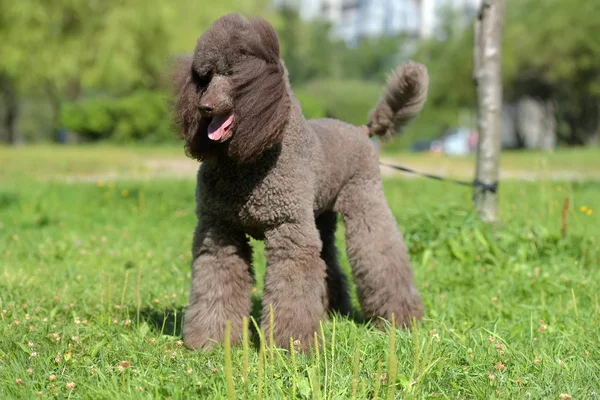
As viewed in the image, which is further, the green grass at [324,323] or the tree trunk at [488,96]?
the tree trunk at [488,96]

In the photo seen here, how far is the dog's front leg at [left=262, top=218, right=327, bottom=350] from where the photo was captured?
11.4ft

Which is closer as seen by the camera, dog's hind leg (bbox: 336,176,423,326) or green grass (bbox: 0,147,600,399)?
green grass (bbox: 0,147,600,399)

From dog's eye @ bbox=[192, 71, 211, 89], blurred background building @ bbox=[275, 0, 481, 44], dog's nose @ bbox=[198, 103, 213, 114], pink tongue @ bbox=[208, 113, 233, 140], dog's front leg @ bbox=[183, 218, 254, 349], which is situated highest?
blurred background building @ bbox=[275, 0, 481, 44]

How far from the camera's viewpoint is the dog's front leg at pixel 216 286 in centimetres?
362

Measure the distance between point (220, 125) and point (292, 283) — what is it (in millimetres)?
889

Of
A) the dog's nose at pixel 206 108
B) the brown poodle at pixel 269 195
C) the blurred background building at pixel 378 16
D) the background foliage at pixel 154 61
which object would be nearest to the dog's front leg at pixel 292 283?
the brown poodle at pixel 269 195

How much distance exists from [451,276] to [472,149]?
100 ft

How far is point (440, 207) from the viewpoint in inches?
248

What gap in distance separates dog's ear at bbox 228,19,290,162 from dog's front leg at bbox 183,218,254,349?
61 centimetres

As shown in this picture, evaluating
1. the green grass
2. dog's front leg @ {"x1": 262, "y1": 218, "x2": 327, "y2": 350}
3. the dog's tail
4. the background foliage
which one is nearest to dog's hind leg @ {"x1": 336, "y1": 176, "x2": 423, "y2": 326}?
the green grass

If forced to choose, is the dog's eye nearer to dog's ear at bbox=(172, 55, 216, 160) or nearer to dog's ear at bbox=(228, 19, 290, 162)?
dog's ear at bbox=(172, 55, 216, 160)

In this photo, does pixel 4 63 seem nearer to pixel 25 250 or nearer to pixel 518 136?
pixel 25 250

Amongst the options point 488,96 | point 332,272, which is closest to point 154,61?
point 488,96

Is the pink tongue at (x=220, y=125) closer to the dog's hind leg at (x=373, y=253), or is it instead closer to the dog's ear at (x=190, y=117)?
the dog's ear at (x=190, y=117)
